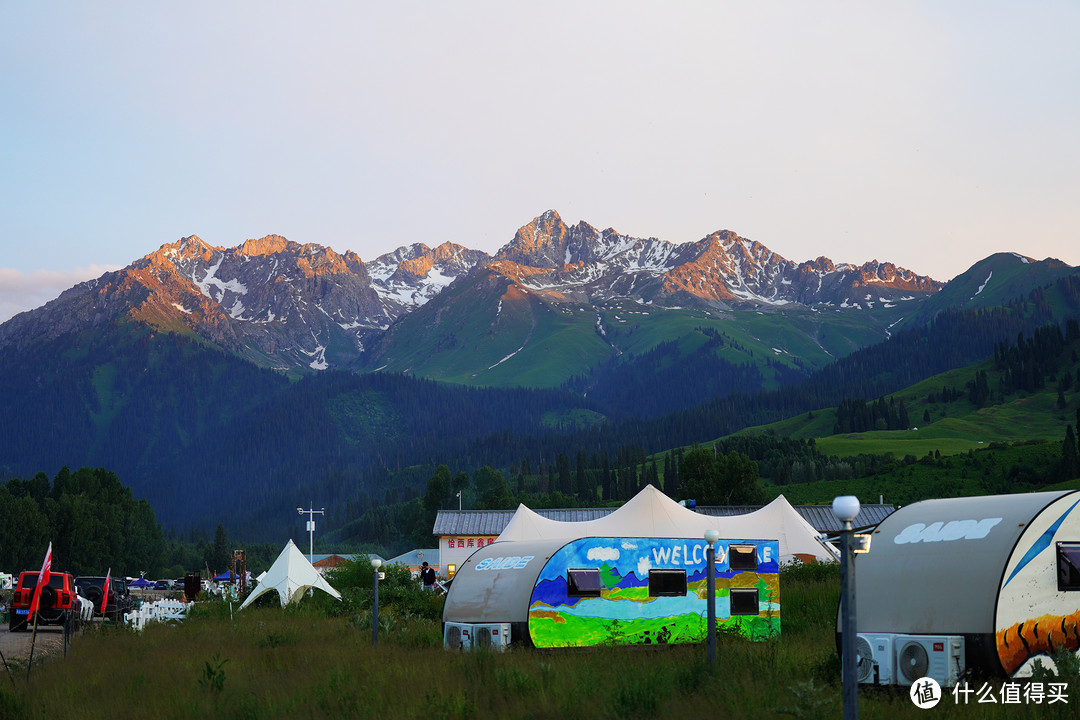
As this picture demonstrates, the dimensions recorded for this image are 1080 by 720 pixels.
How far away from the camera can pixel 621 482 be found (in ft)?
584

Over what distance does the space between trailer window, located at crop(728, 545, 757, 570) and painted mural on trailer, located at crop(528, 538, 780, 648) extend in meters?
0.02

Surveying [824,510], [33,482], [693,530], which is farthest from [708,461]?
[33,482]

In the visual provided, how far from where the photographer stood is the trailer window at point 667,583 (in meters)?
24.5

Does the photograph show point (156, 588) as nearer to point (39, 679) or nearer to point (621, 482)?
point (621, 482)

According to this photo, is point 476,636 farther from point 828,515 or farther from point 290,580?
point 828,515

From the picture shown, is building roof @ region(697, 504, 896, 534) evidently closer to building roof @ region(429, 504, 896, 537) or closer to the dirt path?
building roof @ region(429, 504, 896, 537)

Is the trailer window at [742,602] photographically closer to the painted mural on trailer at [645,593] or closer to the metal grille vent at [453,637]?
the painted mural on trailer at [645,593]

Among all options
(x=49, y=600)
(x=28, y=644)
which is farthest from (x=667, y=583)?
(x=49, y=600)

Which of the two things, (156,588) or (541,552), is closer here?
(541,552)

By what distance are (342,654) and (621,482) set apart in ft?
508

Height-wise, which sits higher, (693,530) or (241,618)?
(693,530)

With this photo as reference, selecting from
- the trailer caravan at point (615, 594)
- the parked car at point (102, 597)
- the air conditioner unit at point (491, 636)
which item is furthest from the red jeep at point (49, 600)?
the air conditioner unit at point (491, 636)

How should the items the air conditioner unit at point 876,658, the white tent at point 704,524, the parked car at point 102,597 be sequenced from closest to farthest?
the air conditioner unit at point 876,658
the parked car at point 102,597
the white tent at point 704,524

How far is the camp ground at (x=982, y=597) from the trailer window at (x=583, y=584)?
744cm
